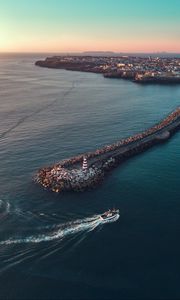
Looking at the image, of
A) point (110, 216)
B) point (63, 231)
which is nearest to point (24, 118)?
point (110, 216)

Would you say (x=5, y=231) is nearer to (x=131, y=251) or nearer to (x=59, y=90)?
(x=131, y=251)

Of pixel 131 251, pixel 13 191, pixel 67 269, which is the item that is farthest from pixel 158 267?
pixel 13 191

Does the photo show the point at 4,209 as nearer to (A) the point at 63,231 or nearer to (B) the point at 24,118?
(A) the point at 63,231

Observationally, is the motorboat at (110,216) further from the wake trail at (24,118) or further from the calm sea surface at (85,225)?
the wake trail at (24,118)

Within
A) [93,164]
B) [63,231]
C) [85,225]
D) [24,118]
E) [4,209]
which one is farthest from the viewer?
[24,118]

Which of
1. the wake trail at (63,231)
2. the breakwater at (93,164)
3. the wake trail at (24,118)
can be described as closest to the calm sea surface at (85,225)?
the wake trail at (63,231)

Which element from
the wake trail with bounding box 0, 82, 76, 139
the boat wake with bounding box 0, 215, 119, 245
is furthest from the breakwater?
the wake trail with bounding box 0, 82, 76, 139
